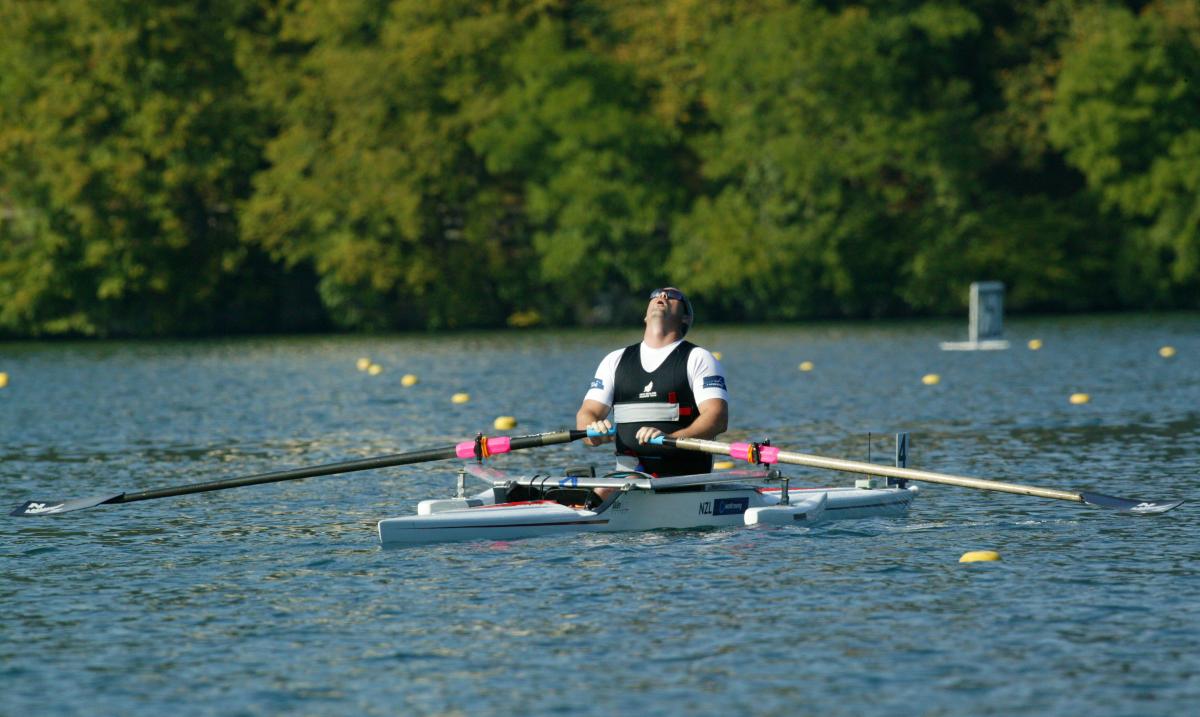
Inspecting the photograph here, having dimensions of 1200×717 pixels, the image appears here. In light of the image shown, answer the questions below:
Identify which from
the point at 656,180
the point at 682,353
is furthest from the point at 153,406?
the point at 656,180

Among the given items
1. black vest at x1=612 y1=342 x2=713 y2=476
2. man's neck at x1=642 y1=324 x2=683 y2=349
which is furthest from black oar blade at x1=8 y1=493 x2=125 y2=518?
man's neck at x1=642 y1=324 x2=683 y2=349

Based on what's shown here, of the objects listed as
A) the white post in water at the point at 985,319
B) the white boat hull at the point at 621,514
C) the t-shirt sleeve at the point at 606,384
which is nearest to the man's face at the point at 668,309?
the t-shirt sleeve at the point at 606,384

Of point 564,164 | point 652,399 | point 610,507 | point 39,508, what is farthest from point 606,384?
point 564,164

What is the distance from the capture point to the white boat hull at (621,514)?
47.9 feet

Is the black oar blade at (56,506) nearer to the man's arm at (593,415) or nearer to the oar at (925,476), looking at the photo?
the man's arm at (593,415)

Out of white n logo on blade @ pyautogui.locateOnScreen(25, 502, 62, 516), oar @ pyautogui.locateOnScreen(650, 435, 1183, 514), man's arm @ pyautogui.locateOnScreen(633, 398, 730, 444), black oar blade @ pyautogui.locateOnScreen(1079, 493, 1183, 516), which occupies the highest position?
man's arm @ pyautogui.locateOnScreen(633, 398, 730, 444)

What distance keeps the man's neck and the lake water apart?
1620 mm

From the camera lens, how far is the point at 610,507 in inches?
586

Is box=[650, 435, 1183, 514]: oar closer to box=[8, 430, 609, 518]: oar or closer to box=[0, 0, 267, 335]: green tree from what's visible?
box=[8, 430, 609, 518]: oar

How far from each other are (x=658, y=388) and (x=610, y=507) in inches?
42.9

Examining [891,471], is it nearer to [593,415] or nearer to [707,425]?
[707,425]

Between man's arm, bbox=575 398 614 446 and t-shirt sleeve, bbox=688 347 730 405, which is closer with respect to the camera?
t-shirt sleeve, bbox=688 347 730 405

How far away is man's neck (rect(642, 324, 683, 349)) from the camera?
15227 mm

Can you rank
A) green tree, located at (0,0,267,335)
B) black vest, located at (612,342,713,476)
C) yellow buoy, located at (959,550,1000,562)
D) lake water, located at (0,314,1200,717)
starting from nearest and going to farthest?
lake water, located at (0,314,1200,717) → yellow buoy, located at (959,550,1000,562) → black vest, located at (612,342,713,476) → green tree, located at (0,0,267,335)
